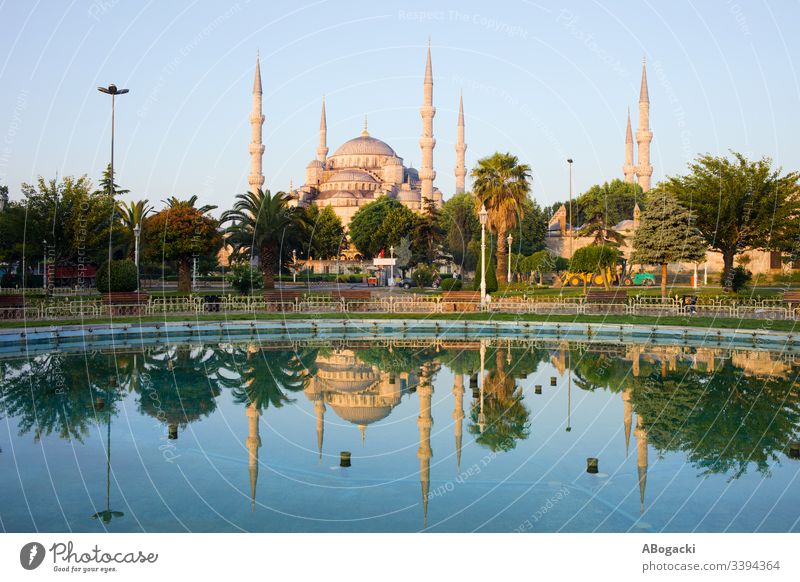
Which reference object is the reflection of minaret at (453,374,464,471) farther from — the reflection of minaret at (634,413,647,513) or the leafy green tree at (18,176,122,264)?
the leafy green tree at (18,176,122,264)

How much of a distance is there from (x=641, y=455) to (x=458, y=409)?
3.55m

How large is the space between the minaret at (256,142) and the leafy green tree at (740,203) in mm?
42482

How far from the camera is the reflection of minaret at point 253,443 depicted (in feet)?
26.4

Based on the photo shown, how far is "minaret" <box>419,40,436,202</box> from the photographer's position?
220ft

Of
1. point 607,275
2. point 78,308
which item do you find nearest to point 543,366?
point 78,308

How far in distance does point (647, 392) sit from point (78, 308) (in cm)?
2087

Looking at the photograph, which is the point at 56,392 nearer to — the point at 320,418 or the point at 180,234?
the point at 320,418

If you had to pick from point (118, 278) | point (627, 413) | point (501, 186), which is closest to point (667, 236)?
point (501, 186)

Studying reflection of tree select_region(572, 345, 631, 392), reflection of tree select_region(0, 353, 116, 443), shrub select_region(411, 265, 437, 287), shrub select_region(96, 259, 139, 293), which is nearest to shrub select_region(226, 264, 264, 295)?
shrub select_region(96, 259, 139, 293)

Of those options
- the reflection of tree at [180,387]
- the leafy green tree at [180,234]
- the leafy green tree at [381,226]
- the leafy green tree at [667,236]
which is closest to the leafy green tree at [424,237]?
the leafy green tree at [381,226]

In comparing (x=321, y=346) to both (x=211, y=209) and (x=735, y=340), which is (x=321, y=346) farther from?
(x=211, y=209)

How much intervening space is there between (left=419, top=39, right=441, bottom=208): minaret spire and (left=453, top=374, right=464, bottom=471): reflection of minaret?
51.6 m

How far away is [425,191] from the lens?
78.9m

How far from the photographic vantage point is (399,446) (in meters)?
9.87
